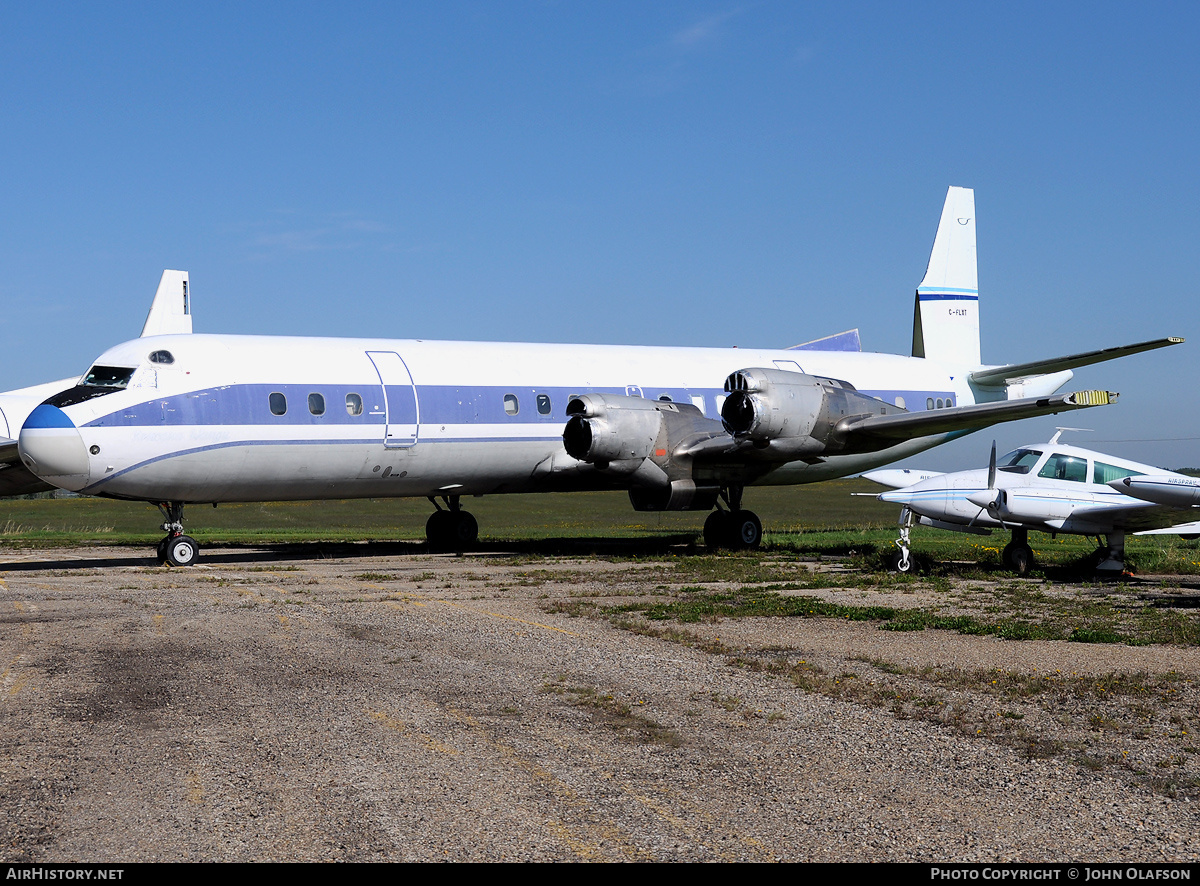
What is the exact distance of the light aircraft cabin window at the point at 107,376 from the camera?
64.1 feet

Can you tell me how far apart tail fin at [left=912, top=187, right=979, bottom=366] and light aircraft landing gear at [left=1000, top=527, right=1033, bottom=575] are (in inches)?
447

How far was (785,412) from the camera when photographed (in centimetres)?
2197

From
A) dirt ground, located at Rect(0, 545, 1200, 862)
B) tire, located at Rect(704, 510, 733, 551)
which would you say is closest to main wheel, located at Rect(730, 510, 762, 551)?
tire, located at Rect(704, 510, 733, 551)

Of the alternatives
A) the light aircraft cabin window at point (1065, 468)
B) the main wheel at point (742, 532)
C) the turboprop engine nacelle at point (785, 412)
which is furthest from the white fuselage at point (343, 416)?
the light aircraft cabin window at point (1065, 468)

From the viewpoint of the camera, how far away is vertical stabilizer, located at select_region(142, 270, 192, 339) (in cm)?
3488

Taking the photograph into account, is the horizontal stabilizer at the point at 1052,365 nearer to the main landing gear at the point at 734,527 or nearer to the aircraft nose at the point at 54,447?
the main landing gear at the point at 734,527

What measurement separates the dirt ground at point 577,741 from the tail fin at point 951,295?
18.7 meters

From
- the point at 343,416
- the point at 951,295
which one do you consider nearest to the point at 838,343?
the point at 951,295

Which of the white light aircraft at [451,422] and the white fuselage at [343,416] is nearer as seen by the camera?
the white fuselage at [343,416]

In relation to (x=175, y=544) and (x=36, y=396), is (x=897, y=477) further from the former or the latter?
(x=36, y=396)

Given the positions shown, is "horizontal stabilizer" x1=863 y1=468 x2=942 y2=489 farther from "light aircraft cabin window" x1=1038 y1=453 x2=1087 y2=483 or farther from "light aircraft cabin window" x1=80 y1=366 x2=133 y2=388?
"light aircraft cabin window" x1=80 y1=366 x2=133 y2=388

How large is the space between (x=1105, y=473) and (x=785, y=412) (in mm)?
5898

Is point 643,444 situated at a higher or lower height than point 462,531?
higher

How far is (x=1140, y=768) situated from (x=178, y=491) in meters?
17.3
